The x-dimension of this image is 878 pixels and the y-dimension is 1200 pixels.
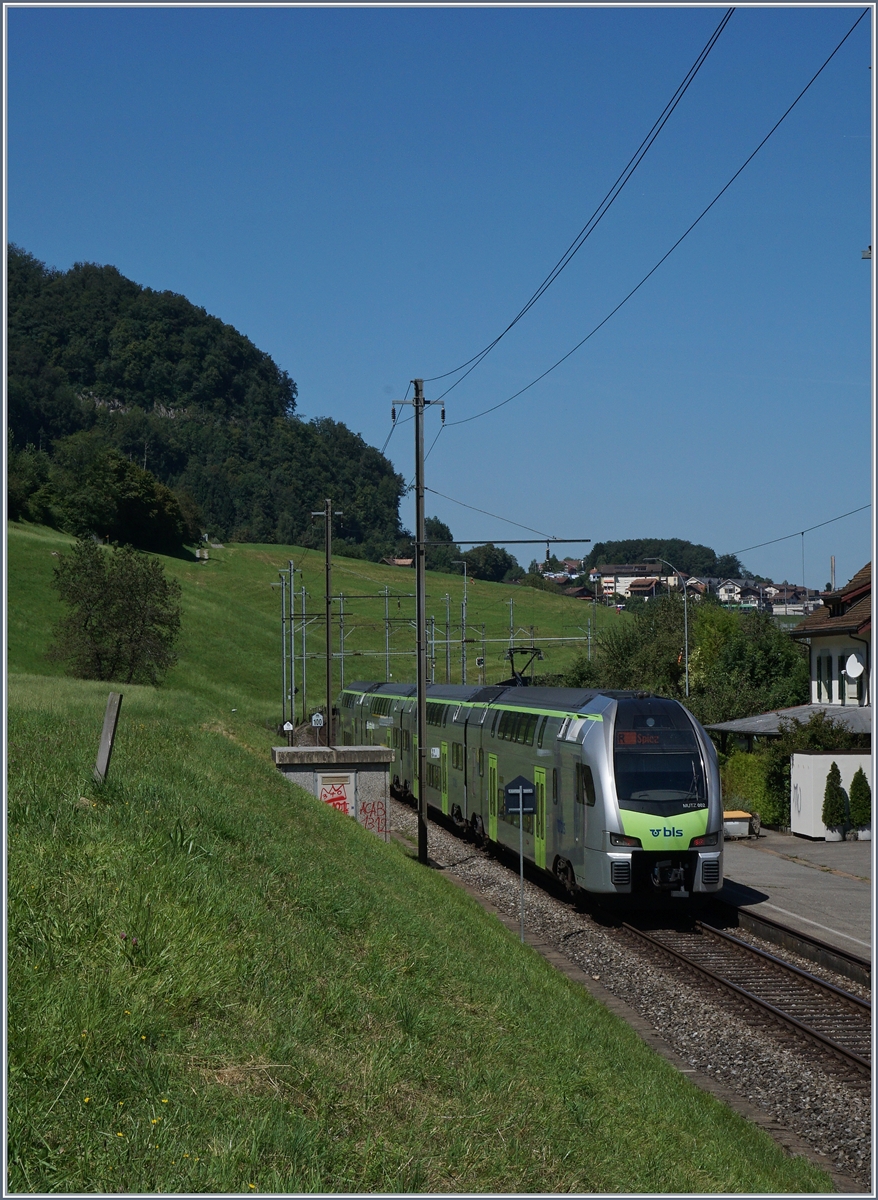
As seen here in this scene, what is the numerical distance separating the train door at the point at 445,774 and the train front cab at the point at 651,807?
45.3 ft

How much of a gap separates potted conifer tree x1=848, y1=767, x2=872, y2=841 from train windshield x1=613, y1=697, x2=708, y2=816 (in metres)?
15.3

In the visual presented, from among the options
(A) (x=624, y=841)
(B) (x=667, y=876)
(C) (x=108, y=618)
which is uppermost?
(C) (x=108, y=618)

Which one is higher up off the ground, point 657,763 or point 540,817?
point 657,763

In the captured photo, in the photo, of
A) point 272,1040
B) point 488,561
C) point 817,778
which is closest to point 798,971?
point 272,1040

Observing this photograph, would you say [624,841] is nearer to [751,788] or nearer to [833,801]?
[833,801]

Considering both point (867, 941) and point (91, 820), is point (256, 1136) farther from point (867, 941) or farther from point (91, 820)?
point (867, 941)

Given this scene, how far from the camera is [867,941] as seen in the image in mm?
19125

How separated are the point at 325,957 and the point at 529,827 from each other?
50.5 ft

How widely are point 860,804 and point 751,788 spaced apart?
4.76 meters

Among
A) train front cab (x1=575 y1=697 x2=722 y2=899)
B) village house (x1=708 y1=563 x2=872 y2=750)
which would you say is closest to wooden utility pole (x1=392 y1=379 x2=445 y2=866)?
train front cab (x1=575 y1=697 x2=722 y2=899)

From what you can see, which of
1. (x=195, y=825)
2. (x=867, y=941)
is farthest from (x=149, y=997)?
(x=867, y=941)

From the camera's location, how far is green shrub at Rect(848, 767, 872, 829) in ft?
108

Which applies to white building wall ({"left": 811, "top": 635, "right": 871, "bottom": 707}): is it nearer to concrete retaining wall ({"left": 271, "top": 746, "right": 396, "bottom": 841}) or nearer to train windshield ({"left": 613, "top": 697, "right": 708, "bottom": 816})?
concrete retaining wall ({"left": 271, "top": 746, "right": 396, "bottom": 841})

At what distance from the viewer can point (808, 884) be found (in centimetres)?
2525
